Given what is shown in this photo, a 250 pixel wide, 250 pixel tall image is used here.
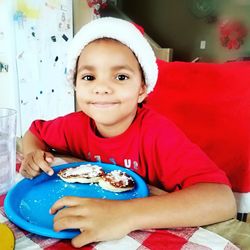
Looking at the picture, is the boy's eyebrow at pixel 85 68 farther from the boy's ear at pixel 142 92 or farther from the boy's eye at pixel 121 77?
the boy's ear at pixel 142 92

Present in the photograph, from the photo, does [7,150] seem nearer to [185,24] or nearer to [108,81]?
[108,81]

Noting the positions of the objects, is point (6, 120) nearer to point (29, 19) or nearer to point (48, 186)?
point (48, 186)

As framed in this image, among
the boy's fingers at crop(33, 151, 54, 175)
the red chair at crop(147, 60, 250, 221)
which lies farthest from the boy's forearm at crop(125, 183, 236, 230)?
the red chair at crop(147, 60, 250, 221)

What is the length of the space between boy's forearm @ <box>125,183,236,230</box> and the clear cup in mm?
276

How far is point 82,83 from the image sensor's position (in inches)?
29.4

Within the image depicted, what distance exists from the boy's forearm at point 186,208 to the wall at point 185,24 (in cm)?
412

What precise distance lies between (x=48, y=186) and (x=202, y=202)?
31 centimetres

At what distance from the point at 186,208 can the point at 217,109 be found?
59cm

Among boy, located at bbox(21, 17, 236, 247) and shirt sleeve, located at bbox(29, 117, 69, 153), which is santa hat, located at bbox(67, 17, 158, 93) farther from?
shirt sleeve, located at bbox(29, 117, 69, 153)

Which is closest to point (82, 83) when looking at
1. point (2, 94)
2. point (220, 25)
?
point (2, 94)

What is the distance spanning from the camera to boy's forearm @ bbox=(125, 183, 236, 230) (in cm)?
45

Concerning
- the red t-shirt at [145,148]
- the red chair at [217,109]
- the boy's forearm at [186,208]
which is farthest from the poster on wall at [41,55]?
the boy's forearm at [186,208]

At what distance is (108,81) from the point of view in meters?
0.70

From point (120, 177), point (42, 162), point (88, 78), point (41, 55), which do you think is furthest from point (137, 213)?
point (41, 55)
